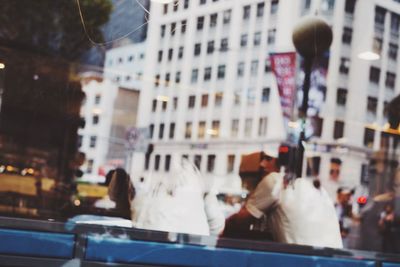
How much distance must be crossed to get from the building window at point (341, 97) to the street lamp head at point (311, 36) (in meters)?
4.65

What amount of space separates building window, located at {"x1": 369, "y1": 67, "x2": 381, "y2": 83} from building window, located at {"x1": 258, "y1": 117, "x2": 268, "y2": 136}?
1712 millimetres

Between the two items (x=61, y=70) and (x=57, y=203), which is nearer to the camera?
(x=57, y=203)

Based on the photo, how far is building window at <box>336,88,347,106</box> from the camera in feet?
31.3

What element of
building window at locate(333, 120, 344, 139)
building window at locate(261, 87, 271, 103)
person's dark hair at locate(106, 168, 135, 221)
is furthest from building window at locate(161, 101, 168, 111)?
building window at locate(333, 120, 344, 139)

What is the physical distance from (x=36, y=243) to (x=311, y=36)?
9.94ft

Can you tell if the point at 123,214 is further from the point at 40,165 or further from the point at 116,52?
the point at 40,165

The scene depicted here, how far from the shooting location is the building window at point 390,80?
6.33 meters

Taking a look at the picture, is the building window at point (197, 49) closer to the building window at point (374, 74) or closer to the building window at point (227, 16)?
the building window at point (227, 16)

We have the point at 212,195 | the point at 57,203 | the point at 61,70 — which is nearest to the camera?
the point at 212,195

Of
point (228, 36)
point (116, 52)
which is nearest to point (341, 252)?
point (228, 36)

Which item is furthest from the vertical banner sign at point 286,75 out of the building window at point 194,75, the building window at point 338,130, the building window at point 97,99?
the building window at point 97,99

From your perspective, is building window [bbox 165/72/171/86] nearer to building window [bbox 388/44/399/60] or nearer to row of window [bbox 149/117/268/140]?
row of window [bbox 149/117/268/140]

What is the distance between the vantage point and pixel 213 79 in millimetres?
8016

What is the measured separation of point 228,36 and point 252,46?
114 centimetres
